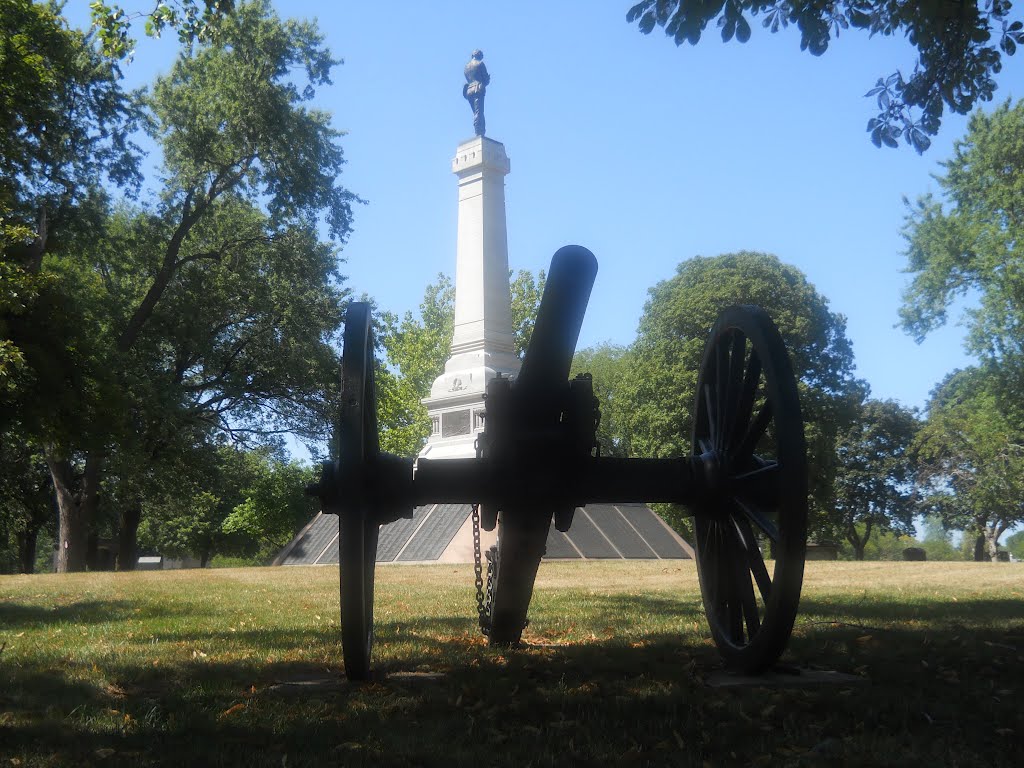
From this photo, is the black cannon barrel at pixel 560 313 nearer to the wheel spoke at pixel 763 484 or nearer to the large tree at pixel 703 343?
the wheel spoke at pixel 763 484

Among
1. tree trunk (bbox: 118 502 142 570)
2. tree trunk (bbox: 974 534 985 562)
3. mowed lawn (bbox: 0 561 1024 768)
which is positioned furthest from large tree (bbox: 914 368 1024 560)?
tree trunk (bbox: 118 502 142 570)

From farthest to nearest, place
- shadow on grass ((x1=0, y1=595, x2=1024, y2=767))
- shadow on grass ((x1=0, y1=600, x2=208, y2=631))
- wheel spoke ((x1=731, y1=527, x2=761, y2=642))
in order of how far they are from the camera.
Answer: shadow on grass ((x1=0, y1=600, x2=208, y2=631)) < wheel spoke ((x1=731, y1=527, x2=761, y2=642)) < shadow on grass ((x1=0, y1=595, x2=1024, y2=767))

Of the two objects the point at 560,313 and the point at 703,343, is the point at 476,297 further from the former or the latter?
the point at 560,313

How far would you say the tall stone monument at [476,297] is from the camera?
74.9ft

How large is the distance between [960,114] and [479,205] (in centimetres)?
1640

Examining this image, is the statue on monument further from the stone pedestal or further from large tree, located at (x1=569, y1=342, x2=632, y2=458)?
large tree, located at (x1=569, y1=342, x2=632, y2=458)

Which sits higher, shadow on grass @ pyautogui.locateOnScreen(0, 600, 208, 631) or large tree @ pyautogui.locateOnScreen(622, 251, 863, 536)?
large tree @ pyautogui.locateOnScreen(622, 251, 863, 536)

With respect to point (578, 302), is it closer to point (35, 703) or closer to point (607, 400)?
point (35, 703)

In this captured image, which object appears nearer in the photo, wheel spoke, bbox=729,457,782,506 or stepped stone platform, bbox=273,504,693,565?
wheel spoke, bbox=729,457,782,506

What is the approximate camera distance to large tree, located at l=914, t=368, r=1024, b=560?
34.0 meters

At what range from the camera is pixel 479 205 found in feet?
77.6

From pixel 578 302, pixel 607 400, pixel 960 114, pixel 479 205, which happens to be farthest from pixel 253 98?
pixel 607 400

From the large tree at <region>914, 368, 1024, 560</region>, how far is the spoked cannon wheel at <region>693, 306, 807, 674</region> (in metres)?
27.0

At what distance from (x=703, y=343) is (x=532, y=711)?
31.7 meters
